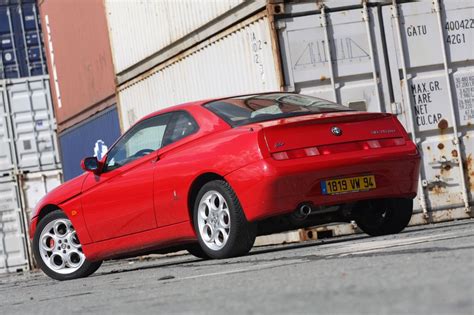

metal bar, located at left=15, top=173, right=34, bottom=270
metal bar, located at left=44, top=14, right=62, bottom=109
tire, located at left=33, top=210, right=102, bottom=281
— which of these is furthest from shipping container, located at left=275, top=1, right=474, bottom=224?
metal bar, located at left=15, top=173, right=34, bottom=270

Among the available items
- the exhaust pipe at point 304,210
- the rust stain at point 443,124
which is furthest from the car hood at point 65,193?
the rust stain at point 443,124

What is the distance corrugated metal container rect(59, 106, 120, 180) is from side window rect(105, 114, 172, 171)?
8.60 metres

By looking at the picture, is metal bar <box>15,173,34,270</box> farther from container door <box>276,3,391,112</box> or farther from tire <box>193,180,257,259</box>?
tire <box>193,180,257,259</box>

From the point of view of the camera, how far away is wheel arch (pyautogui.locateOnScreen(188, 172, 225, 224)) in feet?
25.9

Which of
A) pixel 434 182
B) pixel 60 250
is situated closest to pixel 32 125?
pixel 434 182

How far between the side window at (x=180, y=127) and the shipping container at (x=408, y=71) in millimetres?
3112

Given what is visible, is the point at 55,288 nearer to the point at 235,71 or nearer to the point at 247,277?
the point at 247,277

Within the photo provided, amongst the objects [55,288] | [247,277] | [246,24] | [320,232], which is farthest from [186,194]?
[246,24]

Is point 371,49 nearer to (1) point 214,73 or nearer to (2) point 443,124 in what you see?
(2) point 443,124

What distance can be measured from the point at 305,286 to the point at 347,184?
2.97 metres

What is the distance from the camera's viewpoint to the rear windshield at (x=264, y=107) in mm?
8008

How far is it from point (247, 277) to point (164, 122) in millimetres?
3058

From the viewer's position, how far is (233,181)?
7617 millimetres

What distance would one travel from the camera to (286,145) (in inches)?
296
